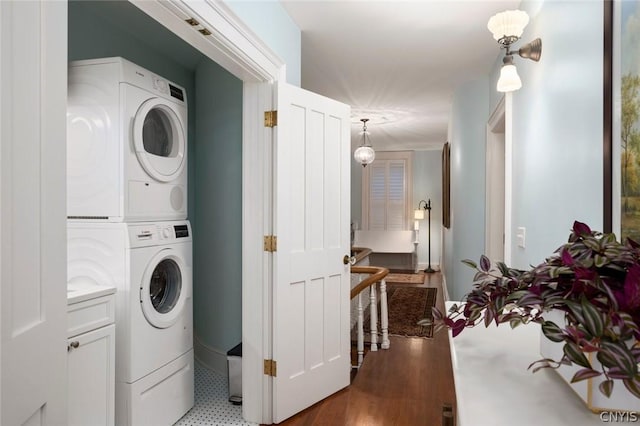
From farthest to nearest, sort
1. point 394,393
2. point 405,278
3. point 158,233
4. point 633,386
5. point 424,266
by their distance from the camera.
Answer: point 424,266 < point 405,278 < point 394,393 < point 158,233 < point 633,386

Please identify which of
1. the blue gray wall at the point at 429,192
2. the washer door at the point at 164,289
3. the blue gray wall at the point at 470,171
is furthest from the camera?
the blue gray wall at the point at 429,192

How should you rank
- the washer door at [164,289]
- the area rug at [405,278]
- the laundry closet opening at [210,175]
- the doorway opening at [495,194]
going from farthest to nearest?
1. the area rug at [405,278]
2. the doorway opening at [495,194]
3. the laundry closet opening at [210,175]
4. the washer door at [164,289]

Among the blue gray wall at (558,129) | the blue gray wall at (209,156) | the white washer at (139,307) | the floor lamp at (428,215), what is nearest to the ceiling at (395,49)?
the blue gray wall at (209,156)

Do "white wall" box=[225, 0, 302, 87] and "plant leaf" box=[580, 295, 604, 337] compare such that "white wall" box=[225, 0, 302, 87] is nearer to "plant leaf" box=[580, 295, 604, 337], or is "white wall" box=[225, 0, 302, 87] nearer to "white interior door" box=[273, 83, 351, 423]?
"white interior door" box=[273, 83, 351, 423]

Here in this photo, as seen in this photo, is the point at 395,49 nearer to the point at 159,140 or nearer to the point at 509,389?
the point at 159,140

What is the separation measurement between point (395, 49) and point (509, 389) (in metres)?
3.05

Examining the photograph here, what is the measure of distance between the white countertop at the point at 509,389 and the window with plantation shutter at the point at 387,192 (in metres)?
7.97

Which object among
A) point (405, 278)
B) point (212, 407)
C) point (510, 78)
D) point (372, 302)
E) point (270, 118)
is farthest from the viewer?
point (405, 278)

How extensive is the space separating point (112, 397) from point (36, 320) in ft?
4.97

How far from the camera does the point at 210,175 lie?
340cm

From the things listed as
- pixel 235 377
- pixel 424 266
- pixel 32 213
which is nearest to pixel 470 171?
pixel 235 377

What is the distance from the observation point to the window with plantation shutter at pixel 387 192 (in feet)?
29.7

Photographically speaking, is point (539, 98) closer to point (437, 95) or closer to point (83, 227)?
point (83, 227)

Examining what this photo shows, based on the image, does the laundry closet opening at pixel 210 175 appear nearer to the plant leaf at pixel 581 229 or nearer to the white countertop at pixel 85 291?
→ the white countertop at pixel 85 291
